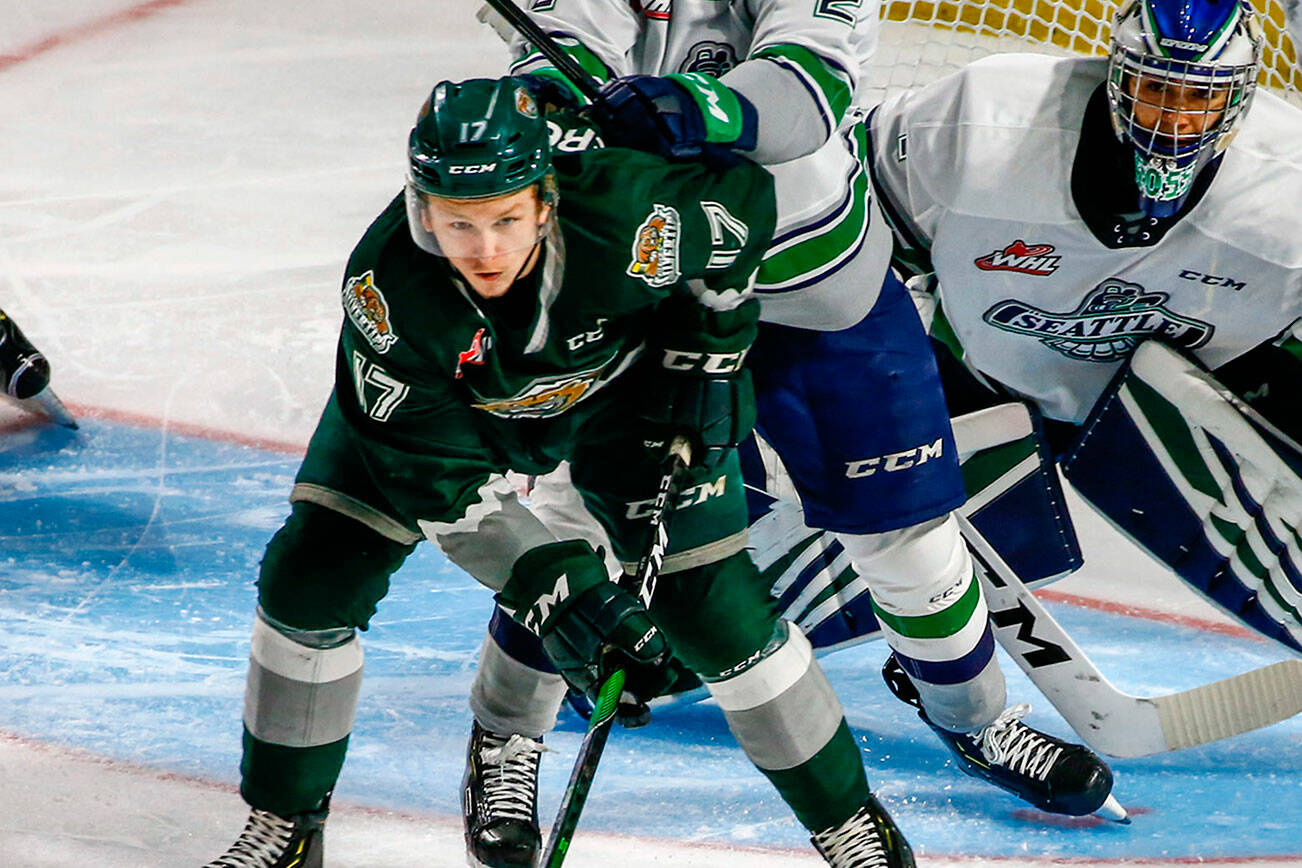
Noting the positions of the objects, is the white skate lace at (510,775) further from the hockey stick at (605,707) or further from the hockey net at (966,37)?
the hockey net at (966,37)

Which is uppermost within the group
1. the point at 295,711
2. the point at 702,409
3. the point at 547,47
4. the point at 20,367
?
the point at 547,47

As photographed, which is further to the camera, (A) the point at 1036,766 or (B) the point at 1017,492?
(B) the point at 1017,492

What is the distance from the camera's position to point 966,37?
363 centimetres

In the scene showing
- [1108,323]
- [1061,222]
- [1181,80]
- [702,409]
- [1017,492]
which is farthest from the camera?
[1017,492]

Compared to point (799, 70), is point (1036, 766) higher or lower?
lower

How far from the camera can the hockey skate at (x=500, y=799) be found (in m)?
2.40

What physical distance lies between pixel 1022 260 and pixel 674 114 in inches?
36.3

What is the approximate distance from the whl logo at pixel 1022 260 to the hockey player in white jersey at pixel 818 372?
25 centimetres

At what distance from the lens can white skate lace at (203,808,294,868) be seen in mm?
2207

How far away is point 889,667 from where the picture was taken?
3.07 meters

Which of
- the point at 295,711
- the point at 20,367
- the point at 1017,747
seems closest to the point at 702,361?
the point at 295,711

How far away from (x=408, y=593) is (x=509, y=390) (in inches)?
55.1

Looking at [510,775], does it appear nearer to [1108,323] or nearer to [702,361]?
[702,361]

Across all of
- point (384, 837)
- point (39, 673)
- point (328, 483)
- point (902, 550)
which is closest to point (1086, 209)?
point (902, 550)
